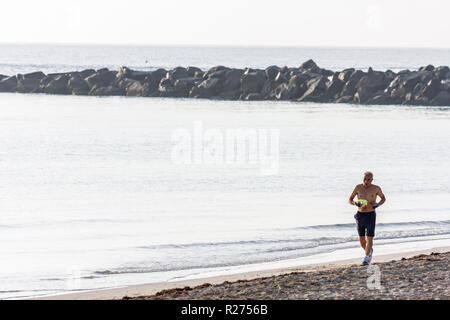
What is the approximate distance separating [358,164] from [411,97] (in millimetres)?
32268

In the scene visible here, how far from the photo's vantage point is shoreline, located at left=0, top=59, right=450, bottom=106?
6056cm

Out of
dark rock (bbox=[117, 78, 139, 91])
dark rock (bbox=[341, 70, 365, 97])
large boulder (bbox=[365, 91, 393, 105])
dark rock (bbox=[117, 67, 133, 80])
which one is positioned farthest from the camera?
dark rock (bbox=[117, 67, 133, 80])

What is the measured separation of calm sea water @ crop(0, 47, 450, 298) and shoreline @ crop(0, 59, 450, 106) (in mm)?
17702

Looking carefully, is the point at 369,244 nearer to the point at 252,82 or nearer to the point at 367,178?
the point at 367,178

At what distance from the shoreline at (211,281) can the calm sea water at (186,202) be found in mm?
474

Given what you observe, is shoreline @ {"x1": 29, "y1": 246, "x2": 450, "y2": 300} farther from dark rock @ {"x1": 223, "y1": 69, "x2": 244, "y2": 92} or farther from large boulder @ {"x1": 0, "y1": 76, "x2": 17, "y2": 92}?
large boulder @ {"x1": 0, "y1": 76, "x2": 17, "y2": 92}

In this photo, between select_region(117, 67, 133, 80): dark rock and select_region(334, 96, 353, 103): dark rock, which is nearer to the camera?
select_region(334, 96, 353, 103): dark rock

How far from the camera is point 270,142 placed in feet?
119

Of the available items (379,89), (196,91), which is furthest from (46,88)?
Answer: (379,89)

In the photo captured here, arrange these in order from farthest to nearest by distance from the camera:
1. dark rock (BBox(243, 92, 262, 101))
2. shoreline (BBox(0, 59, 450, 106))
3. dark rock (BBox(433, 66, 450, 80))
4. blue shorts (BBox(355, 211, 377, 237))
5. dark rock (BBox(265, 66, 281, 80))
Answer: dark rock (BBox(265, 66, 281, 80)) < dark rock (BBox(243, 92, 262, 101)) < dark rock (BBox(433, 66, 450, 80)) < shoreline (BBox(0, 59, 450, 106)) < blue shorts (BBox(355, 211, 377, 237))

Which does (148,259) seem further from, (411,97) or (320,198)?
(411,97)

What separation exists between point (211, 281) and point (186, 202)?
8.29 metres

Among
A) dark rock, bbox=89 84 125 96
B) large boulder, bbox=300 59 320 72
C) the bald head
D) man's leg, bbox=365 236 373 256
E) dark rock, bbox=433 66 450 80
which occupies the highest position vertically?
large boulder, bbox=300 59 320 72

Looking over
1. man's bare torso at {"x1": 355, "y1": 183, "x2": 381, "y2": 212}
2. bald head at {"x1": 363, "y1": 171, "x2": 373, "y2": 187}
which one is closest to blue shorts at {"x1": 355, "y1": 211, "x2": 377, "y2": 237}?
man's bare torso at {"x1": 355, "y1": 183, "x2": 381, "y2": 212}
